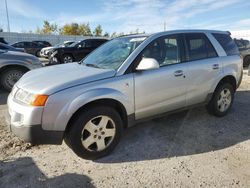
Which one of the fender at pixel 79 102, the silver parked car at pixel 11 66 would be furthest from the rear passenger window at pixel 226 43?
the silver parked car at pixel 11 66

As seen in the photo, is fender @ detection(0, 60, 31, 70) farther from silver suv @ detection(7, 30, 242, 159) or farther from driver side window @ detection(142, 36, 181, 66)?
driver side window @ detection(142, 36, 181, 66)

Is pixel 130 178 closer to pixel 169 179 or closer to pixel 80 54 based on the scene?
pixel 169 179

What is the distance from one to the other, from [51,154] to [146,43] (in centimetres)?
214

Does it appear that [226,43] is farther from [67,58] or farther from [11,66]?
[67,58]

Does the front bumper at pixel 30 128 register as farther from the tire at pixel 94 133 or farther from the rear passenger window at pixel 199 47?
the rear passenger window at pixel 199 47

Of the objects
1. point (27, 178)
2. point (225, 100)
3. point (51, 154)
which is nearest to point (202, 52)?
point (225, 100)

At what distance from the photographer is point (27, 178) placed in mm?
2863

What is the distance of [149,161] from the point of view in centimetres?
327

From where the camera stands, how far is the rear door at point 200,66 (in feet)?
13.4

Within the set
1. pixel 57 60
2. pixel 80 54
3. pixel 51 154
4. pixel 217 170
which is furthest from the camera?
pixel 80 54

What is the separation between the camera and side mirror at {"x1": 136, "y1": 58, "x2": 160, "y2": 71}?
129 inches

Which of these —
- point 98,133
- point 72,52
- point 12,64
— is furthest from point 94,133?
point 72,52

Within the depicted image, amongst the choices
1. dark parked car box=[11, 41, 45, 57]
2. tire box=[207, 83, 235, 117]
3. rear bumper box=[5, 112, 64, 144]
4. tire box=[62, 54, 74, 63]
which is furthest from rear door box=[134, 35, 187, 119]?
dark parked car box=[11, 41, 45, 57]

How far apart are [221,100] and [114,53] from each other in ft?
7.91
